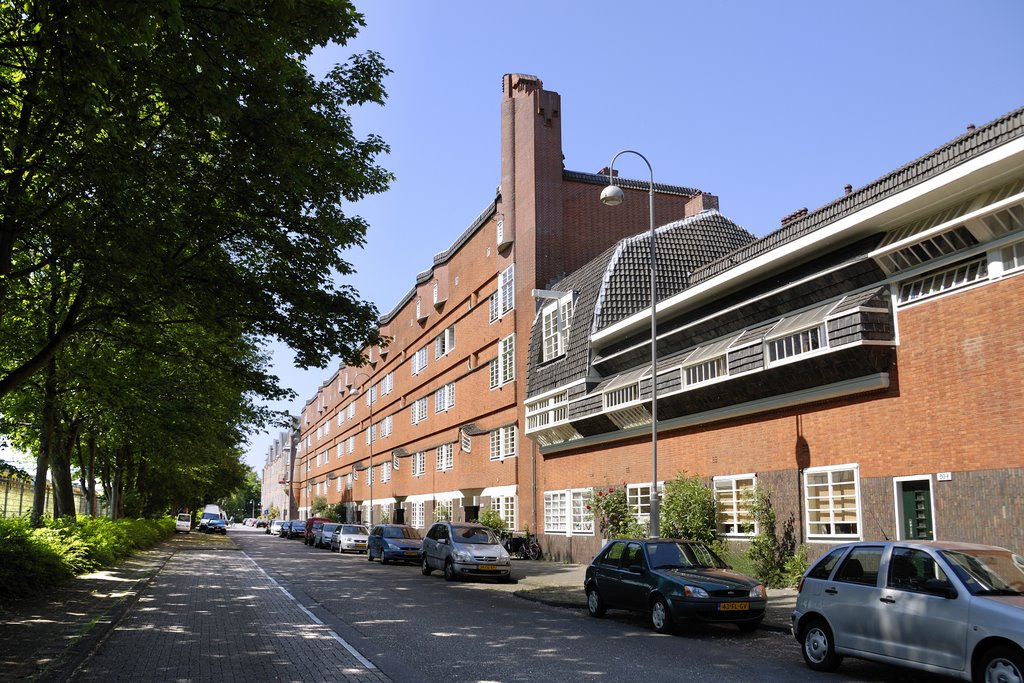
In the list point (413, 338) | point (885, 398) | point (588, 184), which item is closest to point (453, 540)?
point (885, 398)

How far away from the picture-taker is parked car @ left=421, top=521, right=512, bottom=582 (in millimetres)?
22062

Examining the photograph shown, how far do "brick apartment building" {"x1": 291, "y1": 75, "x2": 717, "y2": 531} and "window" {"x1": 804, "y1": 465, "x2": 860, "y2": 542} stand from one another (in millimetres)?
15441

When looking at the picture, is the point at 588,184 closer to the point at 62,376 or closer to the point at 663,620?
the point at 62,376

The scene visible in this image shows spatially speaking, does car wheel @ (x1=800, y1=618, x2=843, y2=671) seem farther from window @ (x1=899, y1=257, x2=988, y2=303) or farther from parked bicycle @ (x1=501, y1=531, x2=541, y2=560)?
parked bicycle @ (x1=501, y1=531, x2=541, y2=560)

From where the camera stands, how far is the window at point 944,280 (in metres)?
13.7

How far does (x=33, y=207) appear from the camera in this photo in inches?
461

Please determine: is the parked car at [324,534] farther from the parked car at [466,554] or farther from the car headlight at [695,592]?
the car headlight at [695,592]

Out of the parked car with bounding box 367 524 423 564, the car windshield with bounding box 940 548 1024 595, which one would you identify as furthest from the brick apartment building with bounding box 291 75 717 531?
the car windshield with bounding box 940 548 1024 595

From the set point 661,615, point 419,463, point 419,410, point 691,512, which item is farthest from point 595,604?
point 419,410

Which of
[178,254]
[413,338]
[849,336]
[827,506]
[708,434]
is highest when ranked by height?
[413,338]

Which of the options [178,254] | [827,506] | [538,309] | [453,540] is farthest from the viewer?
[538,309]

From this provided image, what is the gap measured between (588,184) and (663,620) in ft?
80.6

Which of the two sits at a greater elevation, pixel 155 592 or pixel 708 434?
pixel 708 434

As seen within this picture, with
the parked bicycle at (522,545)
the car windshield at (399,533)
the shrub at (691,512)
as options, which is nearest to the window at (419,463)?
the car windshield at (399,533)
